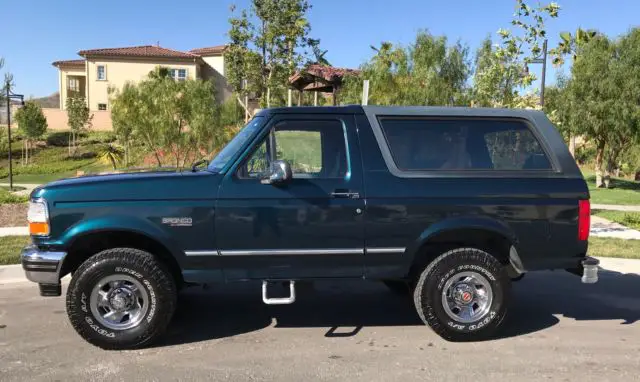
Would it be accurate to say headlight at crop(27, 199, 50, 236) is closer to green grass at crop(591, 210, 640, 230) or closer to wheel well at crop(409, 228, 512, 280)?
wheel well at crop(409, 228, 512, 280)

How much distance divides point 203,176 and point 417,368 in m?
2.33

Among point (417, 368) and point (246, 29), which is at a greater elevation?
point (246, 29)

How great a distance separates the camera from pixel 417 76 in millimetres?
16516

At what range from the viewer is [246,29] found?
55.5 ft

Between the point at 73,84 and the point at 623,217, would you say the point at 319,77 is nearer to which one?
the point at 623,217

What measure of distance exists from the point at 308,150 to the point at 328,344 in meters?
1.72

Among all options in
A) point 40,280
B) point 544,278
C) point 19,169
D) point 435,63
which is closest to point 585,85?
point 435,63

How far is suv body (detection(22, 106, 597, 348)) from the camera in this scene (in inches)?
172

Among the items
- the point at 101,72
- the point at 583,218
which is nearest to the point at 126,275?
the point at 583,218

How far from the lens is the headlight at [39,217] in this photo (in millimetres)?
4297

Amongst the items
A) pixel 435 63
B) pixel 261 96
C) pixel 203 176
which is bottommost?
pixel 203 176

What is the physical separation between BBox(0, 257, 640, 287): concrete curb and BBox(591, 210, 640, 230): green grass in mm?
3979

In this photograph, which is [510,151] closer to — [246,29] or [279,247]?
[279,247]

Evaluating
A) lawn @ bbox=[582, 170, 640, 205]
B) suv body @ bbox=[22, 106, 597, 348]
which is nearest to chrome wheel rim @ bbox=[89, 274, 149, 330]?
suv body @ bbox=[22, 106, 597, 348]
